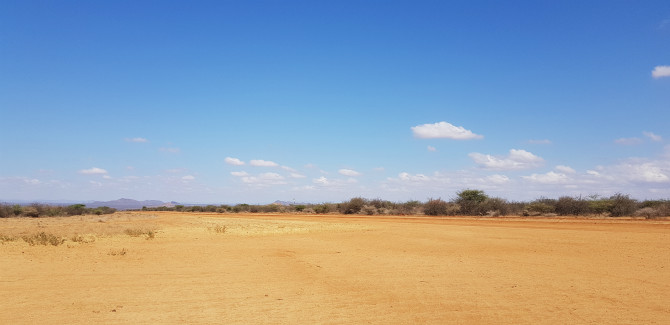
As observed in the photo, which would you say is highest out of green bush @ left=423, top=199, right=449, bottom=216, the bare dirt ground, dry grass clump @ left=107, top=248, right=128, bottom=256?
green bush @ left=423, top=199, right=449, bottom=216

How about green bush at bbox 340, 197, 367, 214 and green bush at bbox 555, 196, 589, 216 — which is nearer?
green bush at bbox 555, 196, 589, 216

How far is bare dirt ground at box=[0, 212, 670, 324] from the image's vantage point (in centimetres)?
748

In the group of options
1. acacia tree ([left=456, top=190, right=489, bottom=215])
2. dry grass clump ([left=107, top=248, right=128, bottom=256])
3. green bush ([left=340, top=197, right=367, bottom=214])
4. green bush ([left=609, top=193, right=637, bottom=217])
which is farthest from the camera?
green bush ([left=340, top=197, right=367, bottom=214])

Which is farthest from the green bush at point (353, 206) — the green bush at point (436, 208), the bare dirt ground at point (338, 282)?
the bare dirt ground at point (338, 282)

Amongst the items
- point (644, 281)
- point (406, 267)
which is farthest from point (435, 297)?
point (644, 281)

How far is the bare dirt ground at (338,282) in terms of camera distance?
294 inches

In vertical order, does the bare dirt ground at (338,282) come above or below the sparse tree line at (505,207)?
below

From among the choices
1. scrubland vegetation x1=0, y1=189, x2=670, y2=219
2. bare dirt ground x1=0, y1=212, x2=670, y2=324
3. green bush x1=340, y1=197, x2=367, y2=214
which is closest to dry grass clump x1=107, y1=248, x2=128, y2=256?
bare dirt ground x1=0, y1=212, x2=670, y2=324

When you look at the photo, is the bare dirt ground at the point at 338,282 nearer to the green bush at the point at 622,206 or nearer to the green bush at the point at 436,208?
the green bush at the point at 622,206

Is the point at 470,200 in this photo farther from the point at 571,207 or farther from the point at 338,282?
the point at 338,282

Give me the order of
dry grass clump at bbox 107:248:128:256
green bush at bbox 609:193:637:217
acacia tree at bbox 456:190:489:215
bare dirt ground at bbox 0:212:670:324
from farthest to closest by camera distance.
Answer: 1. acacia tree at bbox 456:190:489:215
2. green bush at bbox 609:193:637:217
3. dry grass clump at bbox 107:248:128:256
4. bare dirt ground at bbox 0:212:670:324

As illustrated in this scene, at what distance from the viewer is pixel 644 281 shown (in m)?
9.78

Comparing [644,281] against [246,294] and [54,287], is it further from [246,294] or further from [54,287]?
[54,287]

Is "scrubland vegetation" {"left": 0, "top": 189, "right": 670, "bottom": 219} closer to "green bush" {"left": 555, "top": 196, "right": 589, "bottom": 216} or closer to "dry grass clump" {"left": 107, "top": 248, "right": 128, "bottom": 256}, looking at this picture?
"green bush" {"left": 555, "top": 196, "right": 589, "bottom": 216}
